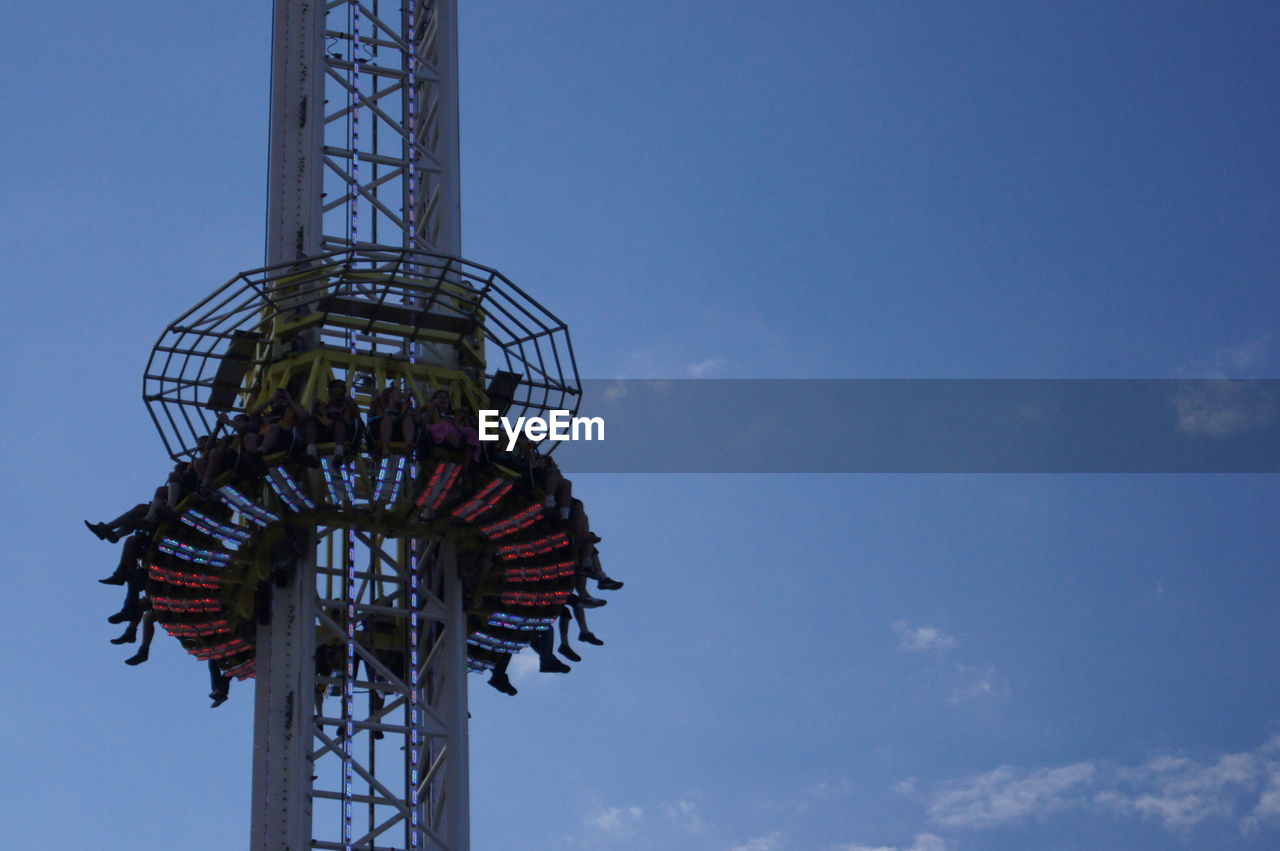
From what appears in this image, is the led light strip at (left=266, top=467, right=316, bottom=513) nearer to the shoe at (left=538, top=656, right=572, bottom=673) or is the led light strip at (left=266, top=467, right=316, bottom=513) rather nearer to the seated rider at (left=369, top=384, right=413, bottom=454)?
the seated rider at (left=369, top=384, right=413, bottom=454)

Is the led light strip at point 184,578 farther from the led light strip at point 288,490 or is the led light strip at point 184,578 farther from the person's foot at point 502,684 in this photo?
the person's foot at point 502,684

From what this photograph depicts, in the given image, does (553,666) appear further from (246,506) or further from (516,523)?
(246,506)

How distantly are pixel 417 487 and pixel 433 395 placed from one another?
1611 mm

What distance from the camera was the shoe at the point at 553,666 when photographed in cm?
4441

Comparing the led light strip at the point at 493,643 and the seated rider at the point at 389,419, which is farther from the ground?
the seated rider at the point at 389,419

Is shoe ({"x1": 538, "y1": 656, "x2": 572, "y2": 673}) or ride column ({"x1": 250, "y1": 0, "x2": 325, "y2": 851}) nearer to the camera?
ride column ({"x1": 250, "y1": 0, "x2": 325, "y2": 851})

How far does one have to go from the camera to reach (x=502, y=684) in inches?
1795

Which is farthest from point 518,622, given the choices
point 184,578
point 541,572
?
point 184,578

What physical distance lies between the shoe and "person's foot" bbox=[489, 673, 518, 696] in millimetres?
1226

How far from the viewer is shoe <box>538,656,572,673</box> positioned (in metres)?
→ 44.4

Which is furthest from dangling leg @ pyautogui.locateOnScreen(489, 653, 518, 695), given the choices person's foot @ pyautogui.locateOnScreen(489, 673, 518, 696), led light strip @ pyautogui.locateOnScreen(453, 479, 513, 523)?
led light strip @ pyautogui.locateOnScreen(453, 479, 513, 523)

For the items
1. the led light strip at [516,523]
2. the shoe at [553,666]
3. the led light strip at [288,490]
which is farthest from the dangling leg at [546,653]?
the led light strip at [288,490]

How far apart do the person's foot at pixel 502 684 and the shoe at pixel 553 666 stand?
4.02 feet

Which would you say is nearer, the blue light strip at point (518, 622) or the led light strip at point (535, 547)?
the led light strip at point (535, 547)
